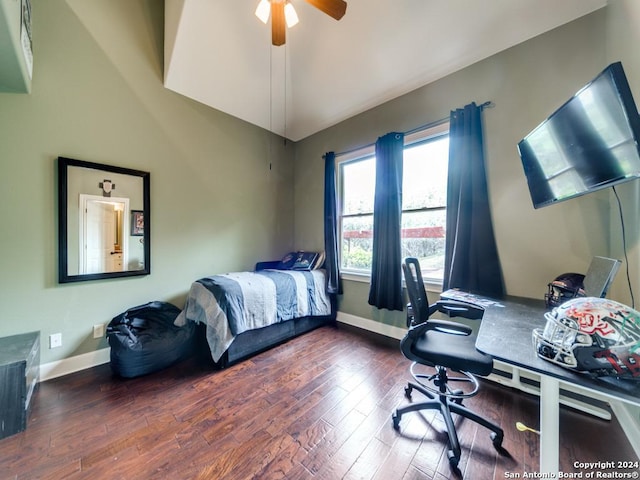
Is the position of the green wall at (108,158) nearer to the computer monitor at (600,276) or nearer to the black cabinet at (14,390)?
the black cabinet at (14,390)

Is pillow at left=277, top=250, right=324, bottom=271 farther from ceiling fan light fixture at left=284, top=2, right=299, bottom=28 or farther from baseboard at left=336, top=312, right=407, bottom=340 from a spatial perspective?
ceiling fan light fixture at left=284, top=2, right=299, bottom=28

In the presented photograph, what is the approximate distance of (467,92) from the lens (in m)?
2.24

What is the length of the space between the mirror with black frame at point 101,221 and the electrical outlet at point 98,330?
0.44 metres

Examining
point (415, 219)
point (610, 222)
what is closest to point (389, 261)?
point (415, 219)

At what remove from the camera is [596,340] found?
0.70 metres

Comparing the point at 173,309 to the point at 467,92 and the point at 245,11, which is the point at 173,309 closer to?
the point at 245,11

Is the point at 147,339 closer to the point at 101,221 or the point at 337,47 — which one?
the point at 101,221

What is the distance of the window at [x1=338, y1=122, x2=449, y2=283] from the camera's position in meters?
2.46

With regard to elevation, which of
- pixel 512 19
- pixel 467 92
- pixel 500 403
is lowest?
pixel 500 403

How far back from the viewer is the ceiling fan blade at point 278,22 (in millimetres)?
1706

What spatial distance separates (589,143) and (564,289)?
2.90ft

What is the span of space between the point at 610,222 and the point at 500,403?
1.50 m

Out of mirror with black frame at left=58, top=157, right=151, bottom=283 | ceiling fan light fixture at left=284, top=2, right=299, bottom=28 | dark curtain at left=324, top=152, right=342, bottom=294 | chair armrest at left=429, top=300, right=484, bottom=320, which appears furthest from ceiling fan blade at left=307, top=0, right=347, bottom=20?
chair armrest at left=429, top=300, right=484, bottom=320

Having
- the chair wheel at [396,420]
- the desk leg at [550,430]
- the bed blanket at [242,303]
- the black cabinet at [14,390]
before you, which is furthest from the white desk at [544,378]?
the black cabinet at [14,390]
